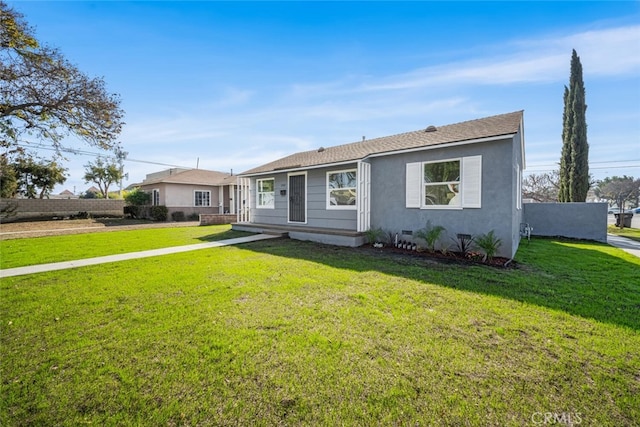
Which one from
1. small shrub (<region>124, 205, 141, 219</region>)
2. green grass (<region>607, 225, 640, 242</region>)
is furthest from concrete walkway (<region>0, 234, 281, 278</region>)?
green grass (<region>607, 225, 640, 242</region>)

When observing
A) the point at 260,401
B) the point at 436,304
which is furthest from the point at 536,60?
the point at 260,401

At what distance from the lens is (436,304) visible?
12.7ft

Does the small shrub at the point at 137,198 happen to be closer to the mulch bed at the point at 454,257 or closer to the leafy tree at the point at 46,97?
the leafy tree at the point at 46,97

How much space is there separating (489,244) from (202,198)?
70.8 feet

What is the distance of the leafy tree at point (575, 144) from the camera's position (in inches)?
645

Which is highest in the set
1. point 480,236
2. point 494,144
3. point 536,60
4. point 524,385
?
point 536,60

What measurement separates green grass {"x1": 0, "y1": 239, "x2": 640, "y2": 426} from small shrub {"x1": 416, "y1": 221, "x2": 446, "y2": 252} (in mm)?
2218

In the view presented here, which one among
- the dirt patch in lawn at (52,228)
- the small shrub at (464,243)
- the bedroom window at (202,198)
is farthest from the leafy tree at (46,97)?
the small shrub at (464,243)

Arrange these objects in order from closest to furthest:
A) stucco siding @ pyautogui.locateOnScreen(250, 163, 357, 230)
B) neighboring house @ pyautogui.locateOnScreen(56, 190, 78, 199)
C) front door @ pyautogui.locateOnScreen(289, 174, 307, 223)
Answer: stucco siding @ pyautogui.locateOnScreen(250, 163, 357, 230), front door @ pyautogui.locateOnScreen(289, 174, 307, 223), neighboring house @ pyautogui.locateOnScreen(56, 190, 78, 199)

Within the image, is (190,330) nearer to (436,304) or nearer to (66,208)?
(436,304)

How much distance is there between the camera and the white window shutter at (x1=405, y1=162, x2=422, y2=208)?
8.04m

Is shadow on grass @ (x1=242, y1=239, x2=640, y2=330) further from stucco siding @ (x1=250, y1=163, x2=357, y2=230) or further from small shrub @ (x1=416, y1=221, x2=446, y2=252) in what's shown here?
stucco siding @ (x1=250, y1=163, x2=357, y2=230)

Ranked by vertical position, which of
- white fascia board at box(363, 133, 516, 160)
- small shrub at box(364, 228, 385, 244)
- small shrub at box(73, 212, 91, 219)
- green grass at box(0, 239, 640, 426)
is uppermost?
white fascia board at box(363, 133, 516, 160)

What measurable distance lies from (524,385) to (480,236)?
5438 millimetres
